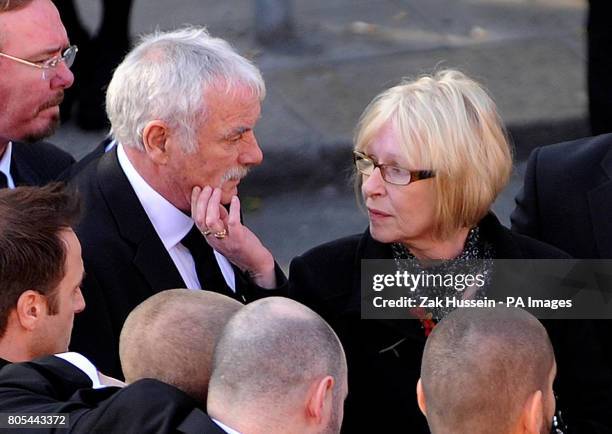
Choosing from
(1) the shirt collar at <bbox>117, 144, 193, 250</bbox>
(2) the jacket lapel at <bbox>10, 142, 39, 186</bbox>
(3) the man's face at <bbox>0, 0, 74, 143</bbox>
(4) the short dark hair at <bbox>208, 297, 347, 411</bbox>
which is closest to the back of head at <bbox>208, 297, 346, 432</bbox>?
(4) the short dark hair at <bbox>208, 297, 347, 411</bbox>

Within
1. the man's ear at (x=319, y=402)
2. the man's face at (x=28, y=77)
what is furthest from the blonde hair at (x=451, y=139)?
the man's ear at (x=319, y=402)

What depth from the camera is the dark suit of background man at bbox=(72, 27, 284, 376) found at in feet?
11.9

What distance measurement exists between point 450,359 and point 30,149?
189cm

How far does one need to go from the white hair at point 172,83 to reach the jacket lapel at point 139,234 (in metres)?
0.13

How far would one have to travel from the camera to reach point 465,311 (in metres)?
3.07

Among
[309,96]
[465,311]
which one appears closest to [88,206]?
[465,311]

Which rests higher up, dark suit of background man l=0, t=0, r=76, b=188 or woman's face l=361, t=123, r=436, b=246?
dark suit of background man l=0, t=0, r=76, b=188

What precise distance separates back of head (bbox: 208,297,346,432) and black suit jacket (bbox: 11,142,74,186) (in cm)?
153

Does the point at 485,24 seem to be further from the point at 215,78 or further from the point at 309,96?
the point at 215,78

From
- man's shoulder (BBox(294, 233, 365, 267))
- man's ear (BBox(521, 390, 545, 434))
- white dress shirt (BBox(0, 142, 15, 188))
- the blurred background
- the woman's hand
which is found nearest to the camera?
man's ear (BBox(521, 390, 545, 434))

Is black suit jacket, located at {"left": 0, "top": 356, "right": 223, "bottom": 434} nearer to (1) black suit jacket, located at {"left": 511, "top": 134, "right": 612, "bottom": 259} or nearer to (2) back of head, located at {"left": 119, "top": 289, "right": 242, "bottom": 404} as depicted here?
(2) back of head, located at {"left": 119, "top": 289, "right": 242, "bottom": 404}

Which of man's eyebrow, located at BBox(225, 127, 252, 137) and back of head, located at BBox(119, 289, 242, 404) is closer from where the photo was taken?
back of head, located at BBox(119, 289, 242, 404)

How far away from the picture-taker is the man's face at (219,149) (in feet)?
12.2

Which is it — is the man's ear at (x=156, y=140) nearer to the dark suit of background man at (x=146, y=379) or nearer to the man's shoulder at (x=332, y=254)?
the man's shoulder at (x=332, y=254)
